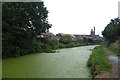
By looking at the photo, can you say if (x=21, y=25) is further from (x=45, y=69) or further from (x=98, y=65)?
(x=98, y=65)

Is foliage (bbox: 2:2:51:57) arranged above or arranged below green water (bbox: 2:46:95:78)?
above

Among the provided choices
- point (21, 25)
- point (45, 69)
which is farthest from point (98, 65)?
point (21, 25)

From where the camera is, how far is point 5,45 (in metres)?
23.6

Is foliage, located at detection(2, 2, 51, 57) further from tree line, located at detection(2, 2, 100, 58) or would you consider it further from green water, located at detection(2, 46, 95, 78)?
green water, located at detection(2, 46, 95, 78)

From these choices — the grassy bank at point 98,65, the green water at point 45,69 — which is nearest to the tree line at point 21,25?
the green water at point 45,69

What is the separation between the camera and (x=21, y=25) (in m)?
27.3

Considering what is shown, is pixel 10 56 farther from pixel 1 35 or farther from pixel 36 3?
pixel 36 3

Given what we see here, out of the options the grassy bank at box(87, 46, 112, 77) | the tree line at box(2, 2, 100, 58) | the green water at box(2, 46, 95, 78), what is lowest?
the green water at box(2, 46, 95, 78)

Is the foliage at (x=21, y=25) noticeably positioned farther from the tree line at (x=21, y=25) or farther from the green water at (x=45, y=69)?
the green water at (x=45, y=69)

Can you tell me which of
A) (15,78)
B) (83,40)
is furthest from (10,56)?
(83,40)

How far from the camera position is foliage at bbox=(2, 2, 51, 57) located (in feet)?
Result: 75.7

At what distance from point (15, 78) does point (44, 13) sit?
2092 centimetres

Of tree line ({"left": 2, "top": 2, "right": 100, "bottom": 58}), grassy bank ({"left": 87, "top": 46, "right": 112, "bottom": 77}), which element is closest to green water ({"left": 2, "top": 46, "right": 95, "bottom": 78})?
grassy bank ({"left": 87, "top": 46, "right": 112, "bottom": 77})

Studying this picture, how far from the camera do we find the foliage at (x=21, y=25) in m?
23.1
